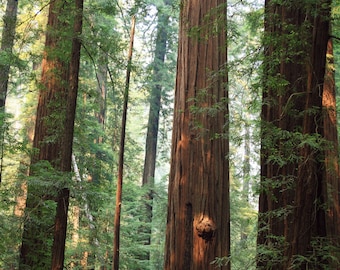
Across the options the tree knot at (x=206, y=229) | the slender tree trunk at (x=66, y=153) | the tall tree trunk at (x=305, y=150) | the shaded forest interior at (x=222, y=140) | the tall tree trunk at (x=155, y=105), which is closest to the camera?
the tall tree trunk at (x=305, y=150)

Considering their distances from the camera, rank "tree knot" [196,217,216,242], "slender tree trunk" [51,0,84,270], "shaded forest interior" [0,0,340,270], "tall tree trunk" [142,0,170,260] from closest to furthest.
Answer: "shaded forest interior" [0,0,340,270]
"slender tree trunk" [51,0,84,270]
"tree knot" [196,217,216,242]
"tall tree trunk" [142,0,170,260]

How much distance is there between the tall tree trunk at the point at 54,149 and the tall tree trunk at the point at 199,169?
1422mm

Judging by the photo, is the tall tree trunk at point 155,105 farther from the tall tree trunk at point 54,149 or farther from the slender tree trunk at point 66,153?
the slender tree trunk at point 66,153

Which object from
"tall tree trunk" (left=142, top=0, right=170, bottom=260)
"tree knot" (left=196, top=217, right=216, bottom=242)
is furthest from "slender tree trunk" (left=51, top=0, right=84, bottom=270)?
"tall tree trunk" (left=142, top=0, right=170, bottom=260)

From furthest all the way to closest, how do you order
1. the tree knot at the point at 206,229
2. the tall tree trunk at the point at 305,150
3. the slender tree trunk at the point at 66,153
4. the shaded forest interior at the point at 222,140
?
the tree knot at the point at 206,229
the slender tree trunk at the point at 66,153
the shaded forest interior at the point at 222,140
the tall tree trunk at the point at 305,150

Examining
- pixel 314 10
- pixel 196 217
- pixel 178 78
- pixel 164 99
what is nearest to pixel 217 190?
pixel 196 217

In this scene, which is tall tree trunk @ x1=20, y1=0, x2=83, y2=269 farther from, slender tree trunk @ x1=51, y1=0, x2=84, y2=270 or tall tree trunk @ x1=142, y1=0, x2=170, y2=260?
tall tree trunk @ x1=142, y1=0, x2=170, y2=260

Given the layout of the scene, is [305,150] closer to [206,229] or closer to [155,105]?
[206,229]

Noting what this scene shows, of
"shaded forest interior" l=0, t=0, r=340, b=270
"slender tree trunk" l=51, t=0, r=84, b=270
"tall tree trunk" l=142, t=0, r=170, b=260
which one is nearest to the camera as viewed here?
"shaded forest interior" l=0, t=0, r=340, b=270

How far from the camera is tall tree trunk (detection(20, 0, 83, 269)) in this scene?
16.3 feet

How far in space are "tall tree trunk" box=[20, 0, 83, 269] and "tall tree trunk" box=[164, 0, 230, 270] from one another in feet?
4.66

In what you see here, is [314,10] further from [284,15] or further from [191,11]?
[191,11]

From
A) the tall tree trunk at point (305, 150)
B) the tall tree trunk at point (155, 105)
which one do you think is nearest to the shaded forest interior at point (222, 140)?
the tall tree trunk at point (305, 150)

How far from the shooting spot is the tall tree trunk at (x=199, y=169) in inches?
199
